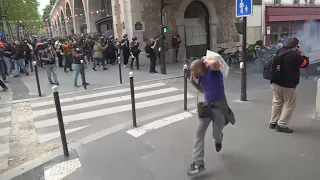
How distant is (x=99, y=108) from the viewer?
8.05 meters

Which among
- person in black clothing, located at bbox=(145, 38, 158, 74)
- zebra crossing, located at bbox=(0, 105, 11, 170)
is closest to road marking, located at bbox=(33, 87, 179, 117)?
zebra crossing, located at bbox=(0, 105, 11, 170)

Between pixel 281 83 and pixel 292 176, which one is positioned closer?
pixel 292 176

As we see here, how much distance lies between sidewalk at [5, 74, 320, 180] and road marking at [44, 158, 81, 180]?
Result: 17 millimetres

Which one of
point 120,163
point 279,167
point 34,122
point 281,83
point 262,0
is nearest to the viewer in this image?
point 279,167

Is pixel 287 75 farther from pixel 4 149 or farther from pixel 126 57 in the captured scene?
pixel 126 57

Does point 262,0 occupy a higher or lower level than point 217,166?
higher

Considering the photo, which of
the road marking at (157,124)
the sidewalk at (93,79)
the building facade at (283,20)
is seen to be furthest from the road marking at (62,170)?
the building facade at (283,20)

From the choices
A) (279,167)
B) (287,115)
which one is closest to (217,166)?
(279,167)

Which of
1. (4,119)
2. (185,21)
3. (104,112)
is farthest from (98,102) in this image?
(185,21)

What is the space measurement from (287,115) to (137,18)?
40.4 feet

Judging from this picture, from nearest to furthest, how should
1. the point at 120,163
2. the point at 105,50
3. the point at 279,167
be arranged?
the point at 279,167
the point at 120,163
the point at 105,50

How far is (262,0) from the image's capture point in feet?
67.7

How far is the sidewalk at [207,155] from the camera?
391 cm

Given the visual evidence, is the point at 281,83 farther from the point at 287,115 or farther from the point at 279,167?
the point at 279,167
